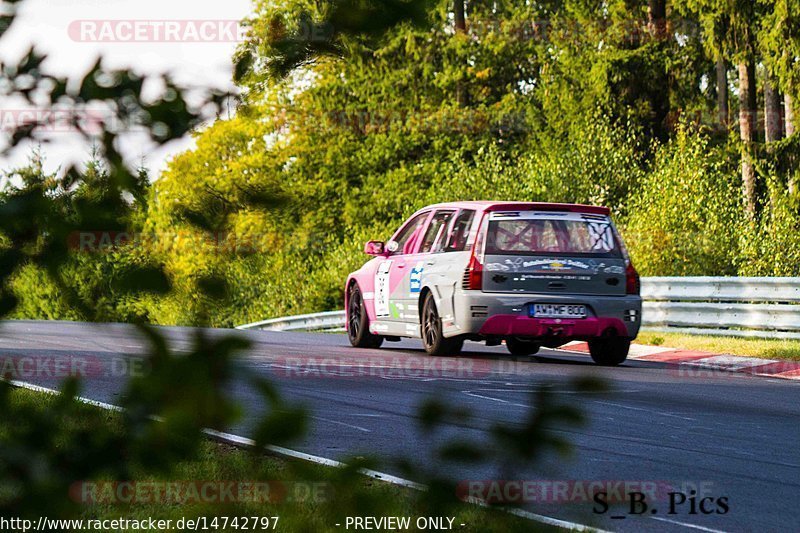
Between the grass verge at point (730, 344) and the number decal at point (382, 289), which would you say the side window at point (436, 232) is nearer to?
the number decal at point (382, 289)

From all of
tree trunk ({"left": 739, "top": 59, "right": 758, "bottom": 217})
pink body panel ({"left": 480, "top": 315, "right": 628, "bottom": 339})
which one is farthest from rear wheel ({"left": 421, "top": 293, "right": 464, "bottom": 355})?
tree trunk ({"left": 739, "top": 59, "right": 758, "bottom": 217})

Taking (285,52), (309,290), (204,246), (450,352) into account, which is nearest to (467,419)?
(204,246)

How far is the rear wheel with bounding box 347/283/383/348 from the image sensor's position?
61.3ft

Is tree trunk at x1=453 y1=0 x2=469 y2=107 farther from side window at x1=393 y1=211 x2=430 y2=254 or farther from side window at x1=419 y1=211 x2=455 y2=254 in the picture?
side window at x1=419 y1=211 x2=455 y2=254

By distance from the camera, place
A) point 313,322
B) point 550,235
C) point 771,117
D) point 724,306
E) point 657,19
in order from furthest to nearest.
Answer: point 657,19
point 771,117
point 313,322
point 724,306
point 550,235

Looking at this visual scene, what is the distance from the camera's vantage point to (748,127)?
3734 centimetres

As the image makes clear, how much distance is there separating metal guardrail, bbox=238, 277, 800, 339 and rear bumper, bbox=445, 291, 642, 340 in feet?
15.1

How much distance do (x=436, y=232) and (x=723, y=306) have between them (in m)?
5.42

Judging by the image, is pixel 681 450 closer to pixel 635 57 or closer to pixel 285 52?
pixel 285 52

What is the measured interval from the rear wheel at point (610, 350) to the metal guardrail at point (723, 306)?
3.54 metres

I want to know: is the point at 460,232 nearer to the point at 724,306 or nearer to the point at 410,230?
the point at 410,230

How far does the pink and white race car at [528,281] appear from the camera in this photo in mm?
15336

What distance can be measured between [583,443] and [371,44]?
6.94 m

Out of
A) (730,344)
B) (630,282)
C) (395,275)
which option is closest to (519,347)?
(395,275)
